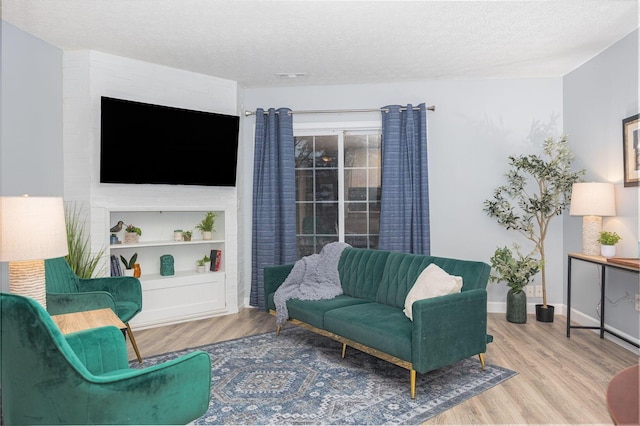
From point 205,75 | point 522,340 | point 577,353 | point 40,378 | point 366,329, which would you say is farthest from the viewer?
point 205,75

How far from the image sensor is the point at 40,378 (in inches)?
63.3

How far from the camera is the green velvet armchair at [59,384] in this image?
159cm

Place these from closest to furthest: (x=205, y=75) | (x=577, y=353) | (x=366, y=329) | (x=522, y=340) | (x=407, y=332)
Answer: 1. (x=407, y=332)
2. (x=366, y=329)
3. (x=577, y=353)
4. (x=522, y=340)
5. (x=205, y=75)

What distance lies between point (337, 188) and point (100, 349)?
3648mm

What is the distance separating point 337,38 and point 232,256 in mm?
2654

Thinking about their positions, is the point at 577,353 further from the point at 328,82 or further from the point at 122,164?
the point at 122,164

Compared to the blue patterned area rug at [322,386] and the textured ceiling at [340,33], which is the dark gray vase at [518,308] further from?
the textured ceiling at [340,33]

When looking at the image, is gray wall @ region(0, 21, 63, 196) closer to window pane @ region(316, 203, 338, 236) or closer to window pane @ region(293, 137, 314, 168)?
window pane @ region(293, 137, 314, 168)

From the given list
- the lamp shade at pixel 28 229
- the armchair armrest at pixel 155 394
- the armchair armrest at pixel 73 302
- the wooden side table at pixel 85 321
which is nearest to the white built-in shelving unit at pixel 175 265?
the armchair armrest at pixel 73 302

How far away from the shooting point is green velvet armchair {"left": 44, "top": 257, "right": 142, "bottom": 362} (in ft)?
9.95

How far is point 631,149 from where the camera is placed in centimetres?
366

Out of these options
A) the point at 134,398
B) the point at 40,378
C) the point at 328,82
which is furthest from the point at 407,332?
the point at 328,82

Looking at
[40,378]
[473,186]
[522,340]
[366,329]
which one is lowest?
[522,340]

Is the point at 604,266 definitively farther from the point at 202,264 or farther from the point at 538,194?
the point at 202,264
